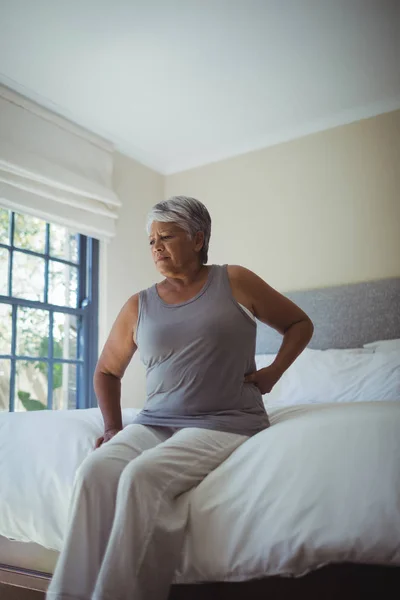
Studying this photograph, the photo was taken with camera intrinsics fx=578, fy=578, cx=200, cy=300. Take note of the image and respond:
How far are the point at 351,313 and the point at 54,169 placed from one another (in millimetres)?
2065

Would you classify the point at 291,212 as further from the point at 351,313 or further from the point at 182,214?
the point at 182,214

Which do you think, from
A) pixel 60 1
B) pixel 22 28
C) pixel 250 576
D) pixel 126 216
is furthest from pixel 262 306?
pixel 126 216

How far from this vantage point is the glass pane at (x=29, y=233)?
3.63 m

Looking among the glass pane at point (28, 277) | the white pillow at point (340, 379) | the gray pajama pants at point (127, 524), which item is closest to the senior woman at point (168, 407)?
the gray pajama pants at point (127, 524)

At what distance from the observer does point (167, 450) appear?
4.39 ft

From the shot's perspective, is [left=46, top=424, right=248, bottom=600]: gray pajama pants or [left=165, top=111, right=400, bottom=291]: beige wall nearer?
[left=46, top=424, right=248, bottom=600]: gray pajama pants

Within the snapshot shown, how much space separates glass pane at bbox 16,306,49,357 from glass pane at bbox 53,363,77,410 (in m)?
0.18

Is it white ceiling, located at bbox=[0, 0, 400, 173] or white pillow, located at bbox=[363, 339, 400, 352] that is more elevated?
white ceiling, located at bbox=[0, 0, 400, 173]

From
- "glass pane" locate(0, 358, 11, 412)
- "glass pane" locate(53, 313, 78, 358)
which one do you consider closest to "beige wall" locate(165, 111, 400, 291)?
"glass pane" locate(53, 313, 78, 358)

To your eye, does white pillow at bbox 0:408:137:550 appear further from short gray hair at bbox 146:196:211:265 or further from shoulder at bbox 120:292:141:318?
short gray hair at bbox 146:196:211:265

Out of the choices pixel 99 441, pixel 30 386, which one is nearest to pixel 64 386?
pixel 30 386

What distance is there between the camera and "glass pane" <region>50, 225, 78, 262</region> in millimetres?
3896

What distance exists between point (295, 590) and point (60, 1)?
2.64 m

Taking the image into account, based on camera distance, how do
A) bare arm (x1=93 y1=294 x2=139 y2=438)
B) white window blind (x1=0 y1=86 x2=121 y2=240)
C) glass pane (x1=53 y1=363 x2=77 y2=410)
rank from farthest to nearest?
glass pane (x1=53 y1=363 x2=77 y2=410)
white window blind (x1=0 y1=86 x2=121 y2=240)
bare arm (x1=93 y1=294 x2=139 y2=438)
